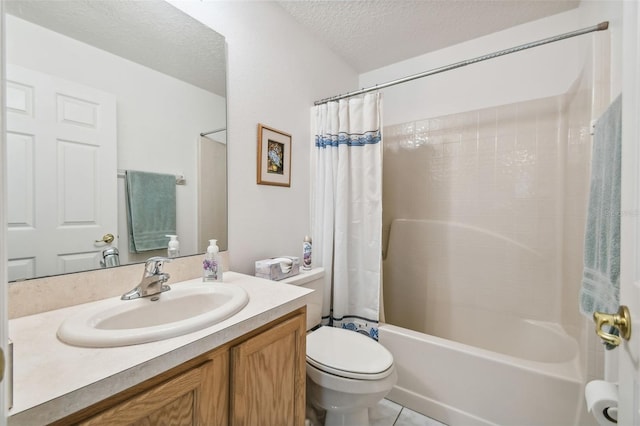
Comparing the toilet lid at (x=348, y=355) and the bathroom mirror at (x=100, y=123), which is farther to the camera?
the toilet lid at (x=348, y=355)

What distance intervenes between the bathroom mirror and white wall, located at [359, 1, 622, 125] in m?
1.57

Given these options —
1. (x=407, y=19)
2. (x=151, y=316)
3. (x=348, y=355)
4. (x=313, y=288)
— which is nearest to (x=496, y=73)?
(x=407, y=19)

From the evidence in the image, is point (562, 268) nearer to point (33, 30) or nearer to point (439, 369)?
point (439, 369)

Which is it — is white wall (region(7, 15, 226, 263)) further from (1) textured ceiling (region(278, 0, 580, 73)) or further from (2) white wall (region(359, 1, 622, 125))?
(2) white wall (region(359, 1, 622, 125))

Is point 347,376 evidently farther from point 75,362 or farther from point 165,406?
point 75,362

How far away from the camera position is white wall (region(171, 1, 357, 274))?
1364 millimetres

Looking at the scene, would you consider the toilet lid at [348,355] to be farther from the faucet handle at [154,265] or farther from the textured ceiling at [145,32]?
the textured ceiling at [145,32]

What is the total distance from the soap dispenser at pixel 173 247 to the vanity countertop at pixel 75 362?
351 millimetres

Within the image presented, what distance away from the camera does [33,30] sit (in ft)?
2.61

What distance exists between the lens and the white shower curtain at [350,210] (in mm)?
1638

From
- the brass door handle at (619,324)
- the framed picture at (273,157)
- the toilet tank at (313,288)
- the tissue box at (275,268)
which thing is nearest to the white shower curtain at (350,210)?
the toilet tank at (313,288)

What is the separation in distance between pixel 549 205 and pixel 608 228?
115 cm

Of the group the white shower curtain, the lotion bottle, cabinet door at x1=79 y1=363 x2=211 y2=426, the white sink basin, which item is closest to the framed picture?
the white shower curtain

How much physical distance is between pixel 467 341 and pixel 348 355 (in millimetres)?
1218
